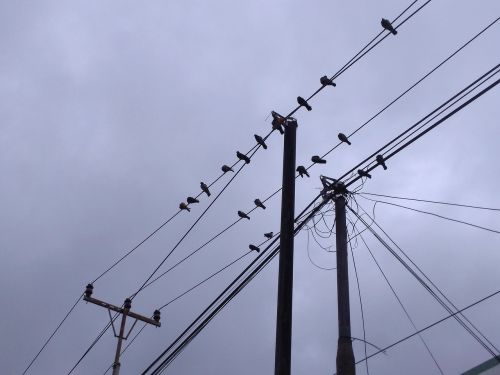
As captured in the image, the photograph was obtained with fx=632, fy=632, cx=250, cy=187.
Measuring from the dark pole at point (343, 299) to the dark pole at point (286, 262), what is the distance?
1571 mm

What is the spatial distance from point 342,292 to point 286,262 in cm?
175

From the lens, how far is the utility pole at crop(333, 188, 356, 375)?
8047 mm

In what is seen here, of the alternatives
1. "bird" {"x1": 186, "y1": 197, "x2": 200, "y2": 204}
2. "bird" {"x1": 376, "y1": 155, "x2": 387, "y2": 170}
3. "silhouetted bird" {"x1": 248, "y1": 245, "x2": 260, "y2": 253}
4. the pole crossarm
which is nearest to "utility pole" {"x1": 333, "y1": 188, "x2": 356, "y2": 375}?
"bird" {"x1": 376, "y1": 155, "x2": 387, "y2": 170}

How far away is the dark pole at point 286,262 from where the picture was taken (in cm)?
662

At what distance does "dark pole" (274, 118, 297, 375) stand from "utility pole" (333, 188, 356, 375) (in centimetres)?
156

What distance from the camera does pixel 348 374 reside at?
26.1 ft

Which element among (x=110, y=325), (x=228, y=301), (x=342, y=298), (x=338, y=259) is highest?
(x=110, y=325)

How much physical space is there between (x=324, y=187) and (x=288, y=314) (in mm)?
3445

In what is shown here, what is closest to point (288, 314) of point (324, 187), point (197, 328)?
point (324, 187)

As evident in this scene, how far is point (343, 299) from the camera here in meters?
8.70

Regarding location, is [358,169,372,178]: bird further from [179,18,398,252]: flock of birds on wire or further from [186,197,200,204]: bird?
[186,197,200,204]: bird

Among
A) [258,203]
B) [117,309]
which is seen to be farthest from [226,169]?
[117,309]

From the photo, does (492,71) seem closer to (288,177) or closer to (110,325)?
(288,177)

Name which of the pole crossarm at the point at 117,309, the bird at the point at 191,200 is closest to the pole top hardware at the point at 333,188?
the bird at the point at 191,200
